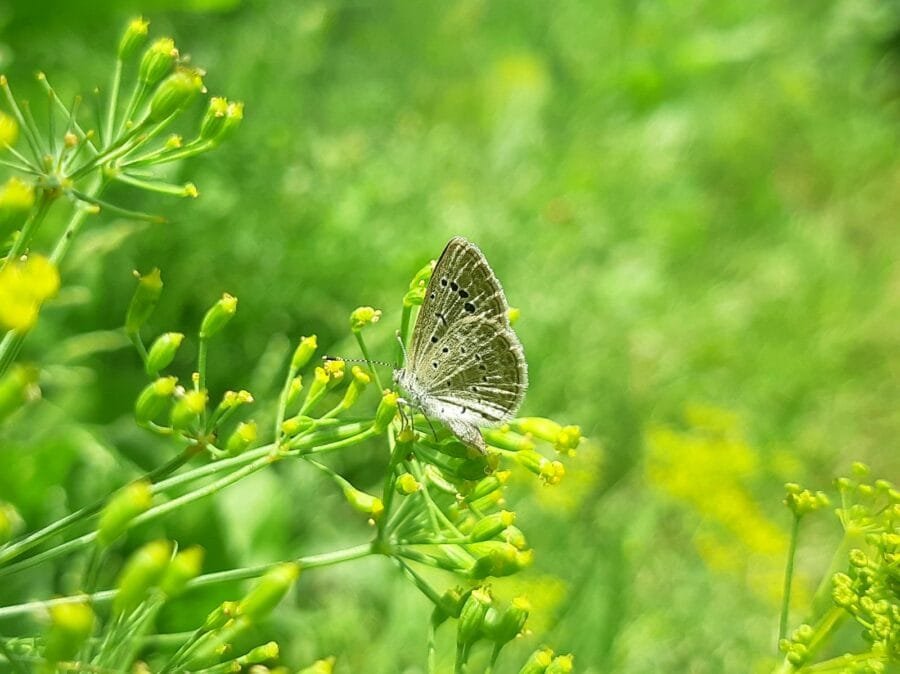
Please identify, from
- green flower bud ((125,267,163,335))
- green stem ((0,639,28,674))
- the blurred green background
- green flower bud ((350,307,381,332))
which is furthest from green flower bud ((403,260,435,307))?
the blurred green background

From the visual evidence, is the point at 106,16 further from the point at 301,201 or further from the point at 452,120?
the point at 452,120

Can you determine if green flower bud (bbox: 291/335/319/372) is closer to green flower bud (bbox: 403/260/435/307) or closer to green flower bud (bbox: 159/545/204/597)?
green flower bud (bbox: 403/260/435/307)

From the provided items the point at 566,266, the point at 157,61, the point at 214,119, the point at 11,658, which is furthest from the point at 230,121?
the point at 566,266

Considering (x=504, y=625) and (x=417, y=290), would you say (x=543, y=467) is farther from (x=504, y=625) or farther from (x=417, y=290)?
(x=417, y=290)

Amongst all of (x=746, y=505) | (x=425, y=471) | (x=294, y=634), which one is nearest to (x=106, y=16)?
(x=294, y=634)

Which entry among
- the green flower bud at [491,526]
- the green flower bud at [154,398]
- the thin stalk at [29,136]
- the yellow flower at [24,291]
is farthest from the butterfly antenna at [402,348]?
the yellow flower at [24,291]

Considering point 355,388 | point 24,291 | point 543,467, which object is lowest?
point 543,467
